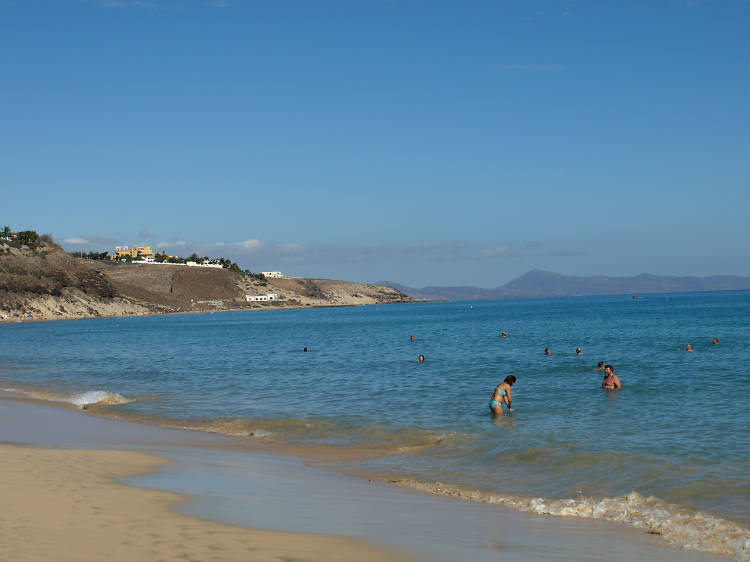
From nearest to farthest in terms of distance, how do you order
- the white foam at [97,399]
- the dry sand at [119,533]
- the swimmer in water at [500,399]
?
the dry sand at [119,533] < the swimmer in water at [500,399] < the white foam at [97,399]

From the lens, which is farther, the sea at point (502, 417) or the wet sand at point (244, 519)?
the sea at point (502, 417)

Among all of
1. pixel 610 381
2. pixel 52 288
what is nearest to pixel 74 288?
pixel 52 288

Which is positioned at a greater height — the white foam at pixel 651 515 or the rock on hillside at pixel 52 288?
the rock on hillside at pixel 52 288

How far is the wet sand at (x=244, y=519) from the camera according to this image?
7602 mm

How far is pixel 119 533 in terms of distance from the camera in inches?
313

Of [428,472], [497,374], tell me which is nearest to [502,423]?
[428,472]

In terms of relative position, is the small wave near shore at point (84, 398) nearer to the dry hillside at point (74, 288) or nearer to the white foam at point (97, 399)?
the white foam at point (97, 399)

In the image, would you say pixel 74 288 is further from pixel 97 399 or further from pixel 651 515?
pixel 651 515

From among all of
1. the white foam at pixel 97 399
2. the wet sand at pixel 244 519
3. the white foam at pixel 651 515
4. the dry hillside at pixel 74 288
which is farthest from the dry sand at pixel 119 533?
the dry hillside at pixel 74 288

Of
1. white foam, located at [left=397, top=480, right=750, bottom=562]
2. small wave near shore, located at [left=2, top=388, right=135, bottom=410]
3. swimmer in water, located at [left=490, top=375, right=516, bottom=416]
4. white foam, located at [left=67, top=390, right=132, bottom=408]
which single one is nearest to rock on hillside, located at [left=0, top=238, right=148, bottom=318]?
small wave near shore, located at [left=2, top=388, right=135, bottom=410]

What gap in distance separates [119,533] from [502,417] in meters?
14.0

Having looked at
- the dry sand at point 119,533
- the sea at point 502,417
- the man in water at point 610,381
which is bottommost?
the sea at point 502,417

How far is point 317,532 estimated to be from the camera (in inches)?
341

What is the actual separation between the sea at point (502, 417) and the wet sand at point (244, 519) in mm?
1227
